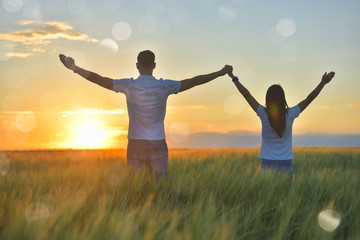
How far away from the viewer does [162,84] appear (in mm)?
4344

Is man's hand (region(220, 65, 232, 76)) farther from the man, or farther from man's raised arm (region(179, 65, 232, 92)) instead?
the man

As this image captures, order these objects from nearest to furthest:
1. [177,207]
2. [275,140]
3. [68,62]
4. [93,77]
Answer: [177,207] → [93,77] → [68,62] → [275,140]

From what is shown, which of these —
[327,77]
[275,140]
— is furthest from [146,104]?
[327,77]

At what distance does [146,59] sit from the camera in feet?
14.3

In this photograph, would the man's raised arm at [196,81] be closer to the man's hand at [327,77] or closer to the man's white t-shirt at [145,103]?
the man's white t-shirt at [145,103]

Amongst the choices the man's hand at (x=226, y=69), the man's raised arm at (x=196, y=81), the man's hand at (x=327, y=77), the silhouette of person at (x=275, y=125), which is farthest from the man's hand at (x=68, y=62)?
the man's hand at (x=327, y=77)

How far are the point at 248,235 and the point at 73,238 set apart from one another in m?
1.52

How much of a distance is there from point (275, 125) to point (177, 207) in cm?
211

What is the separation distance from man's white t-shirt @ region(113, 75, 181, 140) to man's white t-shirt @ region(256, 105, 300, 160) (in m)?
1.53

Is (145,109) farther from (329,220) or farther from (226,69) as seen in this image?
(329,220)

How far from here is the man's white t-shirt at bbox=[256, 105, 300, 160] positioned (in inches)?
199

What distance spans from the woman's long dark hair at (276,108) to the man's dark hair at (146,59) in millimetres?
1747

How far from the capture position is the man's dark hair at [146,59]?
4.38 m

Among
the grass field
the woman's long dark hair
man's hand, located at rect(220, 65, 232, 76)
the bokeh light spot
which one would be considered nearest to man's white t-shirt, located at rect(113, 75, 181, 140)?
the grass field
